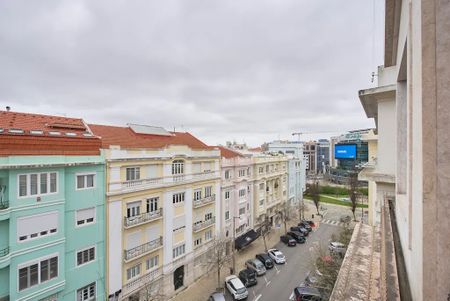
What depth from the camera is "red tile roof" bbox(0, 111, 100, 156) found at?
39.3 feet

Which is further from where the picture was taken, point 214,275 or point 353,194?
point 353,194

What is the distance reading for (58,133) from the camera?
13914mm

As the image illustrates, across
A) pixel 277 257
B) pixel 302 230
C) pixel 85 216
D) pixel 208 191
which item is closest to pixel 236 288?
pixel 277 257

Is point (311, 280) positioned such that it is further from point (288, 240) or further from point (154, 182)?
point (154, 182)

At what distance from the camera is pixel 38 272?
41.7ft

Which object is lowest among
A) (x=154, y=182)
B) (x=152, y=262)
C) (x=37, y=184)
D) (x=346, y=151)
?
(x=152, y=262)

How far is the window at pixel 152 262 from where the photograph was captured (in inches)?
721

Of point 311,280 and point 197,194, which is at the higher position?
point 197,194

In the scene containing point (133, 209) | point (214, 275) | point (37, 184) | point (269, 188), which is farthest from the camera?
point (269, 188)

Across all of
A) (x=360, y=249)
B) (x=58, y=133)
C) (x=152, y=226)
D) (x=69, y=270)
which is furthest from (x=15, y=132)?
(x=360, y=249)

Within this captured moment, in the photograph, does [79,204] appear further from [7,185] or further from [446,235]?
[446,235]

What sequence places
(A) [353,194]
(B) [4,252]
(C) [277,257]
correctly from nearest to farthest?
(B) [4,252]
(C) [277,257]
(A) [353,194]

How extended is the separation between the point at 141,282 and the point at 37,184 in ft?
33.0

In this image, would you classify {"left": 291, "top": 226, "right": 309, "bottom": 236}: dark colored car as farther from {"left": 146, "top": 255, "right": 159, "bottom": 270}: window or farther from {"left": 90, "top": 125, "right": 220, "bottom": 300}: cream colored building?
{"left": 146, "top": 255, "right": 159, "bottom": 270}: window
